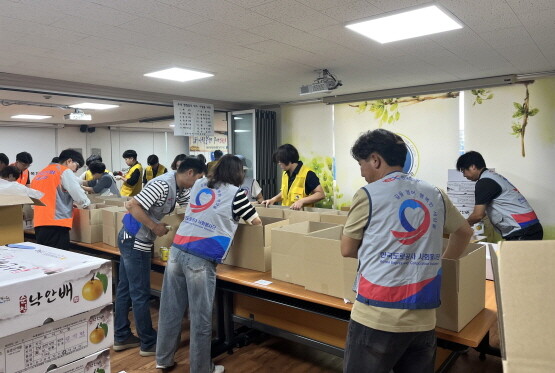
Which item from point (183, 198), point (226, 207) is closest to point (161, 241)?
point (183, 198)

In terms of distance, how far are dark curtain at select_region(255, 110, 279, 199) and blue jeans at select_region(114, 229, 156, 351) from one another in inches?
144

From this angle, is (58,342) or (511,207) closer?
(58,342)

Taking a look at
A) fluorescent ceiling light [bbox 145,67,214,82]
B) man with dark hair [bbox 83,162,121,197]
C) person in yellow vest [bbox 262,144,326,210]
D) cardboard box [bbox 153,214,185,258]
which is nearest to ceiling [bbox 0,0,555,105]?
fluorescent ceiling light [bbox 145,67,214,82]

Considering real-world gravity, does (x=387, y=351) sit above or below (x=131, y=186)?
below

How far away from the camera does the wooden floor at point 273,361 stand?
9.09ft

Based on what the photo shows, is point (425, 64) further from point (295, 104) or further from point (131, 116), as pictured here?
point (131, 116)

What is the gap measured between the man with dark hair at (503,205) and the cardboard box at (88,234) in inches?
125

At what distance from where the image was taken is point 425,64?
152 inches

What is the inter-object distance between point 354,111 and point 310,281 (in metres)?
3.93

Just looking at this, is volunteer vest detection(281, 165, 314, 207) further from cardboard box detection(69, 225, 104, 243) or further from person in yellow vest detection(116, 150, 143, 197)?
person in yellow vest detection(116, 150, 143, 197)

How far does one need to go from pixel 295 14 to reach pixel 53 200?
2491 mm

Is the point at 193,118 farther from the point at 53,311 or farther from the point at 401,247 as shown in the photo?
the point at 53,311

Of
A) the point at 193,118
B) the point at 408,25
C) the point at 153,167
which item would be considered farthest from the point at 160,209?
the point at 153,167

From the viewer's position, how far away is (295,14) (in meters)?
2.46
